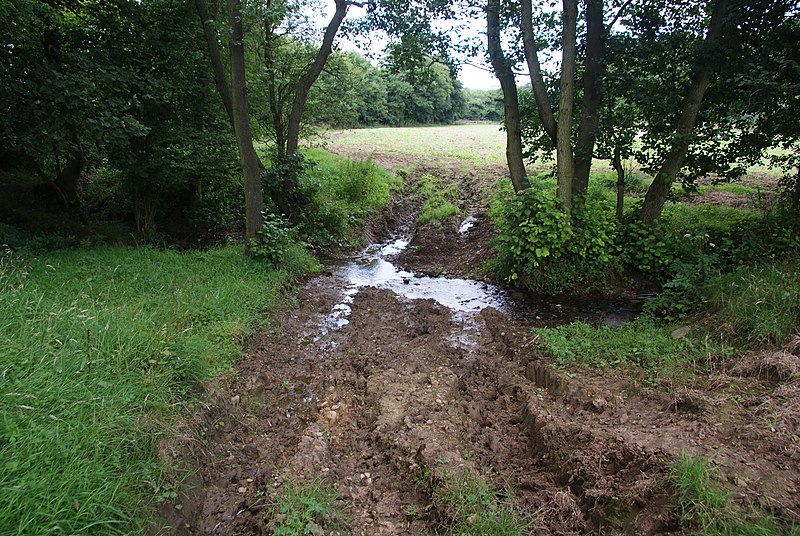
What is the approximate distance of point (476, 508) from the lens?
3143mm

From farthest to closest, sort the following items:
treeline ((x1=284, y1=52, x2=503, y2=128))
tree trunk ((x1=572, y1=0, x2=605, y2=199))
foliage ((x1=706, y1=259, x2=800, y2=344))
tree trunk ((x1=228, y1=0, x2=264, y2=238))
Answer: treeline ((x1=284, y1=52, x2=503, y2=128))
tree trunk ((x1=572, y1=0, x2=605, y2=199))
tree trunk ((x1=228, y1=0, x2=264, y2=238))
foliage ((x1=706, y1=259, x2=800, y2=344))

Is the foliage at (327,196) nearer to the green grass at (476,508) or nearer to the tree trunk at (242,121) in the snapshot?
the tree trunk at (242,121)

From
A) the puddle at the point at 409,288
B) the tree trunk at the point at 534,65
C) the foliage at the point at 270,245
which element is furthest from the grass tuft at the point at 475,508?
the tree trunk at the point at 534,65

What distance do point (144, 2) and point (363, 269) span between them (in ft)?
23.6

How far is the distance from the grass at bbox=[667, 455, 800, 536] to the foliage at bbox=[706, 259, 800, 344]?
2.45m

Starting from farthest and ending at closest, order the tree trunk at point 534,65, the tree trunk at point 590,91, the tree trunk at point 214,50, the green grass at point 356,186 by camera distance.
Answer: the green grass at point 356,186, the tree trunk at point 214,50, the tree trunk at point 590,91, the tree trunk at point 534,65

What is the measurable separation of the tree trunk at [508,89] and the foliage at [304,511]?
7798 millimetres

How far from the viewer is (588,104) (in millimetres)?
9195

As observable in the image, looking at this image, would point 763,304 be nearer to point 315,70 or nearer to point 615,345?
point 615,345

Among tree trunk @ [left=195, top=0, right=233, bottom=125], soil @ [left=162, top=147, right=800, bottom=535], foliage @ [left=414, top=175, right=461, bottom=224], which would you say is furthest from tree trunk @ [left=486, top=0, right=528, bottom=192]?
tree trunk @ [left=195, top=0, right=233, bottom=125]

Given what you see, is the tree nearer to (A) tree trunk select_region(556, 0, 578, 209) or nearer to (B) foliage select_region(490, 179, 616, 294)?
(B) foliage select_region(490, 179, 616, 294)

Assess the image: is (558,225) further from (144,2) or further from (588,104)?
(144,2)

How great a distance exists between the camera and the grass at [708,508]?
2385 mm

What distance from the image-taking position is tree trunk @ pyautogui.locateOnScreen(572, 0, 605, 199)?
28.5ft
